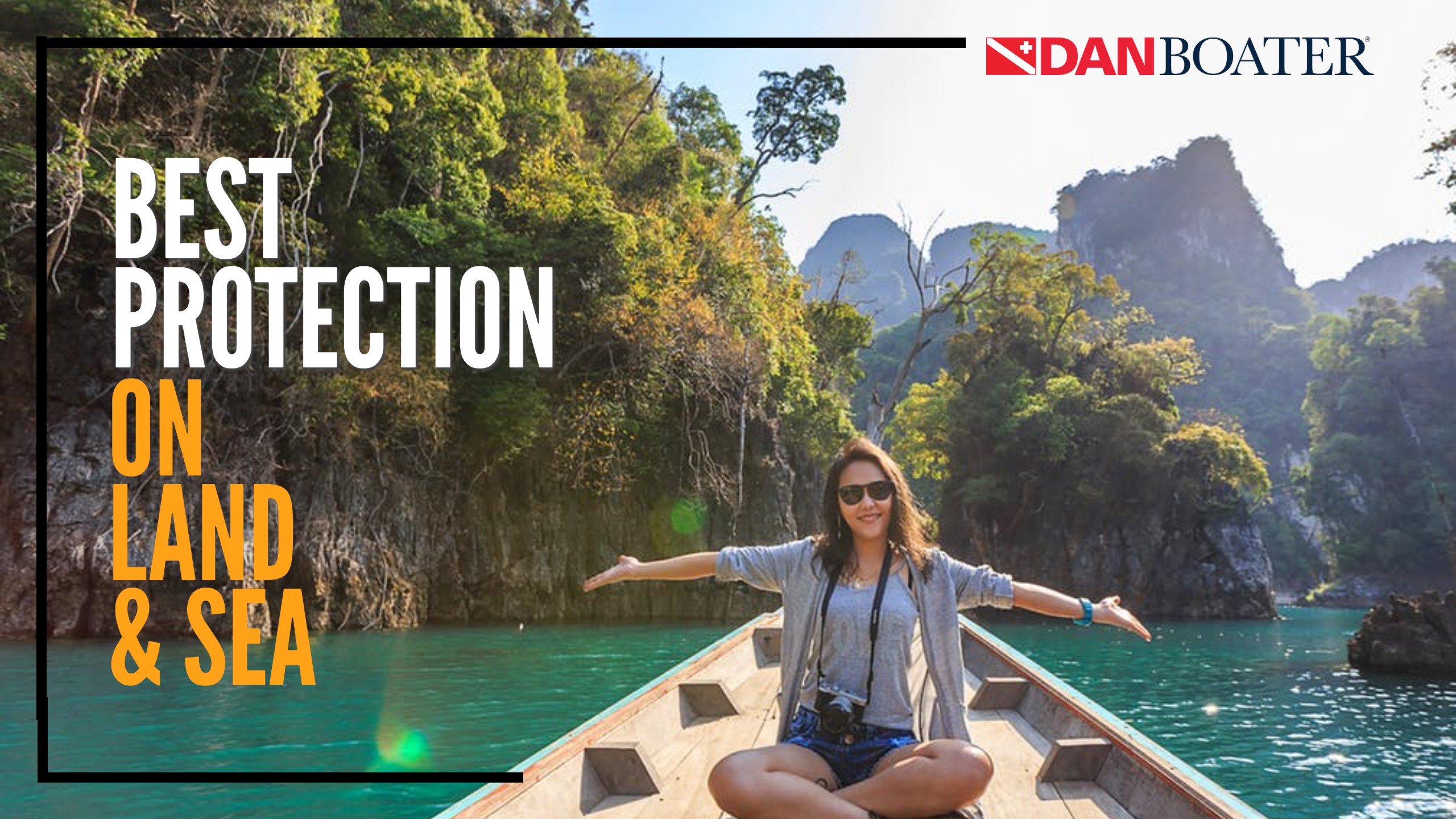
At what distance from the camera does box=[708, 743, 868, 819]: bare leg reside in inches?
96.8

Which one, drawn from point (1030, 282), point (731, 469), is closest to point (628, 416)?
point (731, 469)

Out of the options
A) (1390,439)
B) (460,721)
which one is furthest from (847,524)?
(1390,439)

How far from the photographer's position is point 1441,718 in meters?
10.4

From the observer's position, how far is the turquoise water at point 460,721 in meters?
5.46

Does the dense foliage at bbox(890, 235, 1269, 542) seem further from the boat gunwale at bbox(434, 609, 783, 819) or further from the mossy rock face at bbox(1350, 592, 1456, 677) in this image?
the boat gunwale at bbox(434, 609, 783, 819)

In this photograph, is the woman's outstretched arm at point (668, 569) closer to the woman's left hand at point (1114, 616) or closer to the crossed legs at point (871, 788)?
the crossed legs at point (871, 788)

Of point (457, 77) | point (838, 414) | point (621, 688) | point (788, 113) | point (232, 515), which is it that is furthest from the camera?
point (788, 113)

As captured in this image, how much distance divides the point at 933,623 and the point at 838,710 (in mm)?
356

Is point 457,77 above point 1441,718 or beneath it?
above

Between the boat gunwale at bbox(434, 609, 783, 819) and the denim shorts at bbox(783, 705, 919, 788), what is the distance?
2.74 feet

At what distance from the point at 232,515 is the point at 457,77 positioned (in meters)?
8.38

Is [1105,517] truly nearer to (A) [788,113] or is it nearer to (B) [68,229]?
(A) [788,113]

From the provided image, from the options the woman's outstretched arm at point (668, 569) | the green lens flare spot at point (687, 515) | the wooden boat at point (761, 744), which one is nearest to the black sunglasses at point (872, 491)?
the woman's outstretched arm at point (668, 569)

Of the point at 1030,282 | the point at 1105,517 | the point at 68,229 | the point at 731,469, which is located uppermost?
the point at 1030,282
